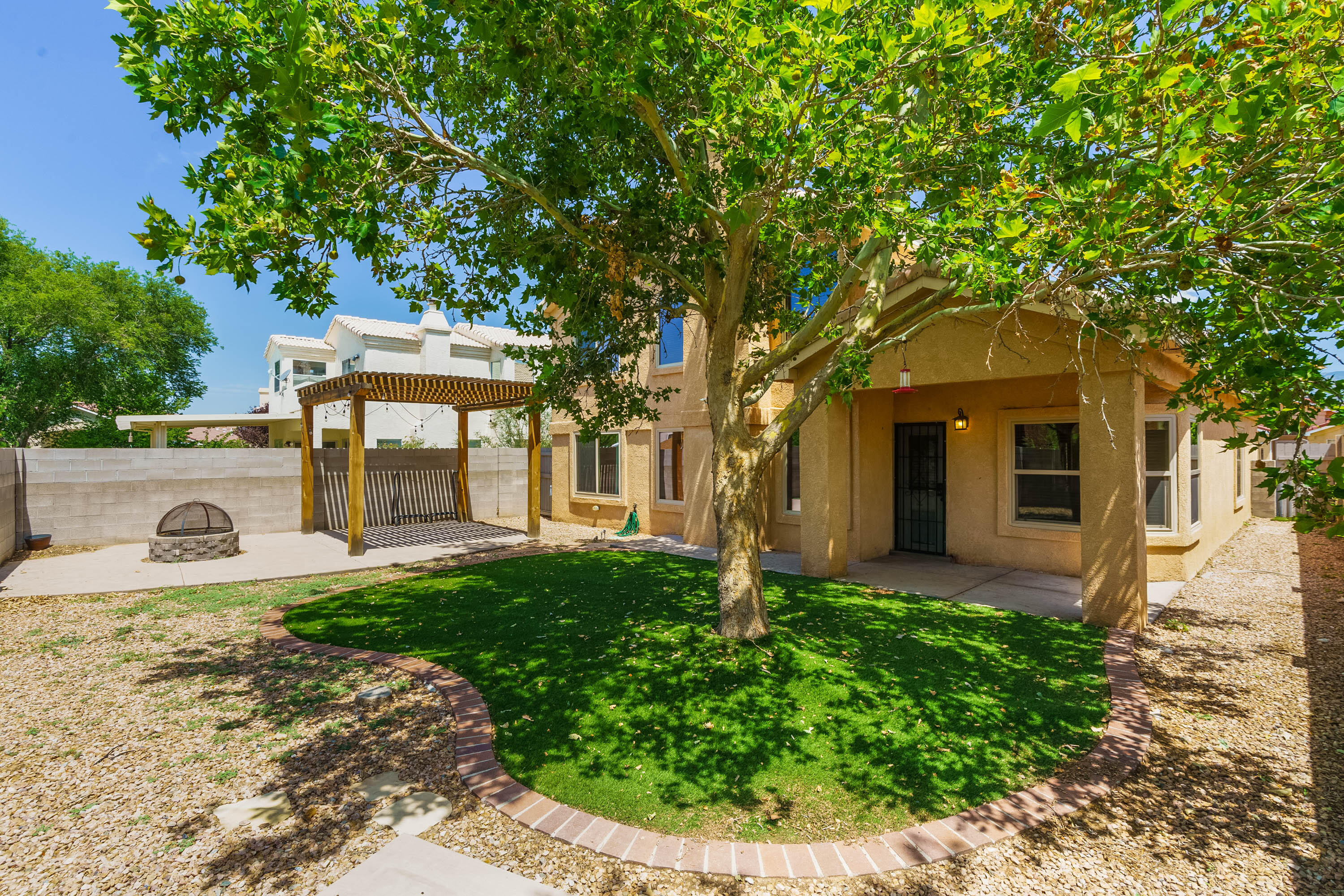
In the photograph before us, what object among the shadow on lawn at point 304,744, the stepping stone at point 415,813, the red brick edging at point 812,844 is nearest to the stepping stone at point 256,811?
the shadow on lawn at point 304,744

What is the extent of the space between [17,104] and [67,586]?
11.5 meters

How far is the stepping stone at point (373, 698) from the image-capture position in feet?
16.3

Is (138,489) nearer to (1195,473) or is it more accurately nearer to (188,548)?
(188,548)

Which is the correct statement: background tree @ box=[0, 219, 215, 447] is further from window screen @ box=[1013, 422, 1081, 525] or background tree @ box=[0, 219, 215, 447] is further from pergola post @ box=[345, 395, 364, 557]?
window screen @ box=[1013, 422, 1081, 525]

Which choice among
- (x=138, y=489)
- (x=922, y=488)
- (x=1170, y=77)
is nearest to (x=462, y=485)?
(x=138, y=489)

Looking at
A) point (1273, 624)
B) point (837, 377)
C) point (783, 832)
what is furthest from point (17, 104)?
point (1273, 624)

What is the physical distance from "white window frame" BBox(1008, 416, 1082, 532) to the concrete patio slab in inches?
363

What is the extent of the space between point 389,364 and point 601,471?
16856 mm

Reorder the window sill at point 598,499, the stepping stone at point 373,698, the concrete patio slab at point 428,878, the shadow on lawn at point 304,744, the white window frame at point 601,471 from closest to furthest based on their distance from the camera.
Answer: the concrete patio slab at point 428,878, the shadow on lawn at point 304,744, the stepping stone at point 373,698, the white window frame at point 601,471, the window sill at point 598,499

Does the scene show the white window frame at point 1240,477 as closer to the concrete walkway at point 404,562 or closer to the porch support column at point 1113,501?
the concrete walkway at point 404,562

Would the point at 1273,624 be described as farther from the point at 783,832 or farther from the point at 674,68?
the point at 674,68

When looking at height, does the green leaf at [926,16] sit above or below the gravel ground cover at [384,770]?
above

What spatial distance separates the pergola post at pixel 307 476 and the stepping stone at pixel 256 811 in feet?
42.1

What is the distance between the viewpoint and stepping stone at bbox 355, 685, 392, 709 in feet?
16.3
